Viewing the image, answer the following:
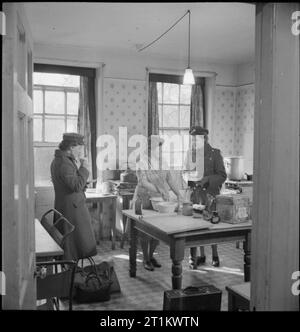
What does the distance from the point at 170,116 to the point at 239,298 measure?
18.8 ft

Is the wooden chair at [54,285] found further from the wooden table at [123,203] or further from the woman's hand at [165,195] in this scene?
the wooden table at [123,203]

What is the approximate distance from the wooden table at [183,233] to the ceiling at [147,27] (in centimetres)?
246

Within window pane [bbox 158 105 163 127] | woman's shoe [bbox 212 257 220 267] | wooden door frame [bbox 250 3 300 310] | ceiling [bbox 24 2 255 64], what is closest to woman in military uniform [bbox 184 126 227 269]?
woman's shoe [bbox 212 257 220 267]

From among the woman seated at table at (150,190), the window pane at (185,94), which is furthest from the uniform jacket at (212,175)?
the window pane at (185,94)

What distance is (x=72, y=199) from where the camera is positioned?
4.75 meters

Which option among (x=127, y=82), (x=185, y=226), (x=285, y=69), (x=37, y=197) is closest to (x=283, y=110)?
(x=285, y=69)

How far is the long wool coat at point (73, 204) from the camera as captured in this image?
4668 mm

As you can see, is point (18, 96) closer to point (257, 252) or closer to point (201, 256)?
point (257, 252)

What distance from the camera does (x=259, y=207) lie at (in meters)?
2.09

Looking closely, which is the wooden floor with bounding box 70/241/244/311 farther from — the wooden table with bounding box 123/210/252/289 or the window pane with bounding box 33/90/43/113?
the window pane with bounding box 33/90/43/113

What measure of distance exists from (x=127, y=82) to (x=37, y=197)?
2.55 metres

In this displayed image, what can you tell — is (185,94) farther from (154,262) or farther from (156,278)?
(156,278)

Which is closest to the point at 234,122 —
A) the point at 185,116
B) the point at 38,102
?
the point at 185,116

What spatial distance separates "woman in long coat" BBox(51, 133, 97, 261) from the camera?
4672mm
